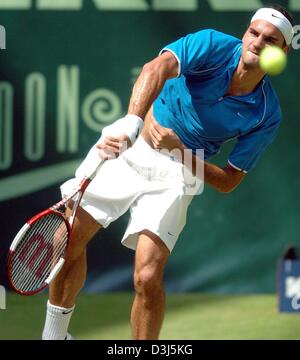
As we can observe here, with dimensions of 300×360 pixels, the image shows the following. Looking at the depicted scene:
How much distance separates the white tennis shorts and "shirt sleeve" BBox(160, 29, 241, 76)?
1.35 ft

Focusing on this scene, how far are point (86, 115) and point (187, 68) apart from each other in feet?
6.59

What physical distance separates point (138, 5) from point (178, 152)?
6.28 feet

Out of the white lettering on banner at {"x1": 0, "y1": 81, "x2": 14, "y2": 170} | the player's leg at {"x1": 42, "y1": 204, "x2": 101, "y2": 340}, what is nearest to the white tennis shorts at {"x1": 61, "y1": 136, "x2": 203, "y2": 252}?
the player's leg at {"x1": 42, "y1": 204, "x2": 101, "y2": 340}

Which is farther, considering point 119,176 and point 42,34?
point 42,34

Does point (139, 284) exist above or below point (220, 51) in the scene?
below

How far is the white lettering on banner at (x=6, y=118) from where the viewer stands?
21.7 feet

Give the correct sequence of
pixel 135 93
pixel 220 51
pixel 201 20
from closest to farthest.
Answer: pixel 135 93, pixel 220 51, pixel 201 20

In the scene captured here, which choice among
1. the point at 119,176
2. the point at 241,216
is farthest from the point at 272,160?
the point at 119,176

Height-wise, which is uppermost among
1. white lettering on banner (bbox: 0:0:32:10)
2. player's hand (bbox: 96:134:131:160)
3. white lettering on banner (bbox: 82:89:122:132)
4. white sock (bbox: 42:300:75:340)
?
white lettering on banner (bbox: 0:0:32:10)

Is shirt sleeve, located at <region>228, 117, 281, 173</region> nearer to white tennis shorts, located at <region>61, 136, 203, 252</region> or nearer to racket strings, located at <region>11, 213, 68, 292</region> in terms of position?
white tennis shorts, located at <region>61, 136, 203, 252</region>

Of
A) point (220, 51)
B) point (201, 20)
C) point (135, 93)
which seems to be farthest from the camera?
point (201, 20)

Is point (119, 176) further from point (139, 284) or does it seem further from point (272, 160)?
point (272, 160)

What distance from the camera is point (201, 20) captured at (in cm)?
657

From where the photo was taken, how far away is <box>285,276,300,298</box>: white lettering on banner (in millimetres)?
6164
